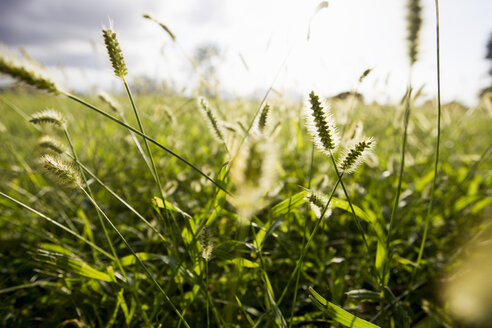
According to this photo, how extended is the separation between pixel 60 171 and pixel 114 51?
41 centimetres

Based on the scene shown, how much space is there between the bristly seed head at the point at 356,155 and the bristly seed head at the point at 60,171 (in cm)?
81

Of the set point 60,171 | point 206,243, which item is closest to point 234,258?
point 206,243

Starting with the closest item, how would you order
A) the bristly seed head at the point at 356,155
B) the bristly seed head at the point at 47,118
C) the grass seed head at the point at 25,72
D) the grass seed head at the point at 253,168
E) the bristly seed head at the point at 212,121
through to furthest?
the grass seed head at the point at 253,168
the grass seed head at the point at 25,72
the bristly seed head at the point at 356,155
the bristly seed head at the point at 47,118
the bristly seed head at the point at 212,121

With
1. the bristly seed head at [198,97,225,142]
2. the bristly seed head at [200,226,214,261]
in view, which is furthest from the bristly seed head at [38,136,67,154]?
the bristly seed head at [200,226,214,261]

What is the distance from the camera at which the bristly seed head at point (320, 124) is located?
2.40ft

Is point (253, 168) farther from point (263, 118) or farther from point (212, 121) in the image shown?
point (212, 121)

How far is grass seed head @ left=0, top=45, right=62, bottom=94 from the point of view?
1.95 feet

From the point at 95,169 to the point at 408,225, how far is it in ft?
7.91

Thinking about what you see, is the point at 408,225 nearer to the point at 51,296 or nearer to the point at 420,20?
the point at 420,20

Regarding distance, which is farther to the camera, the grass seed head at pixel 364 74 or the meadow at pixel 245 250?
the grass seed head at pixel 364 74

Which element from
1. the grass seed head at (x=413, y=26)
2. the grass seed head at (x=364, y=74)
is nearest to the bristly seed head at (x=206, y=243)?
the grass seed head at (x=364, y=74)

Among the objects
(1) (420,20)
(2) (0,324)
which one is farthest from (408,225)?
(2) (0,324)

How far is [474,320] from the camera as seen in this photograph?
41.9 inches

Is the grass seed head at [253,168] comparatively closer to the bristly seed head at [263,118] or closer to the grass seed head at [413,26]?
the bristly seed head at [263,118]
